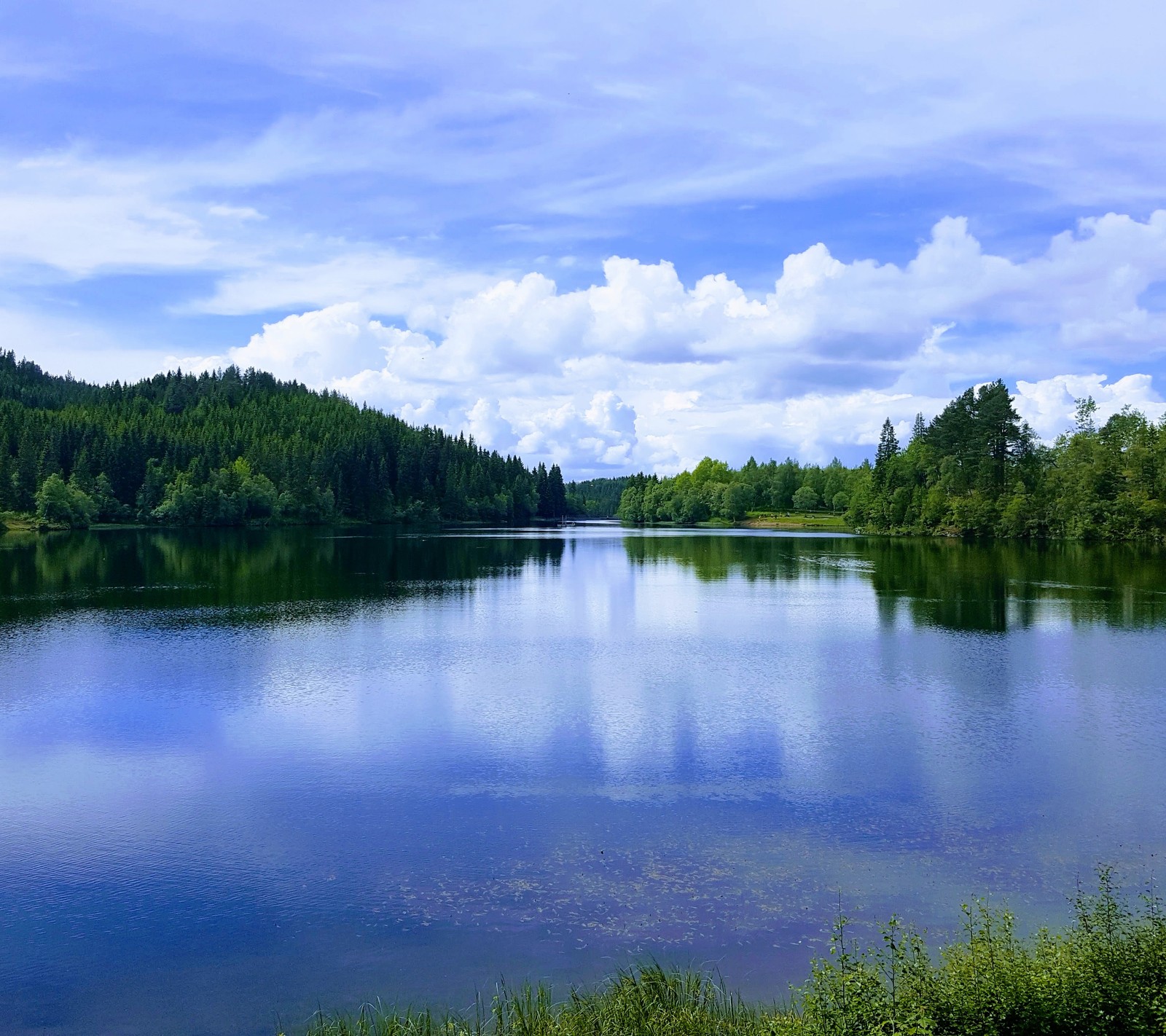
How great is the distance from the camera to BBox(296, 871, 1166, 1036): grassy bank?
30.5 ft

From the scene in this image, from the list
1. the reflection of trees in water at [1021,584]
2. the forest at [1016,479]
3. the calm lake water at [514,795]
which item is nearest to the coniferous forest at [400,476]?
the forest at [1016,479]

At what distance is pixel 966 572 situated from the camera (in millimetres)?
70688

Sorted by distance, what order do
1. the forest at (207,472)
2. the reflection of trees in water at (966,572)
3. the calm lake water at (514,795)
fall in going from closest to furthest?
the calm lake water at (514,795) → the reflection of trees in water at (966,572) → the forest at (207,472)

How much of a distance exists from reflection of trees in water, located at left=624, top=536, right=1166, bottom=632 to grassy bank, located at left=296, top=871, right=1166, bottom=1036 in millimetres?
33832

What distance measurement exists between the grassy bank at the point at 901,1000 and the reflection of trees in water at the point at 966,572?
1332 inches

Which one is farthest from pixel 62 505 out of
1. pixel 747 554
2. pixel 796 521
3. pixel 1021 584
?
pixel 796 521

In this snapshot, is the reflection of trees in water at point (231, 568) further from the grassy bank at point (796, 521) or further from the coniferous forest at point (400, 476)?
the grassy bank at point (796, 521)

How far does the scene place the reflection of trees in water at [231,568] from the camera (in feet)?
173

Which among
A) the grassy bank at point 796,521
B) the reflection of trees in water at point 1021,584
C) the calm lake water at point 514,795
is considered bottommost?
the calm lake water at point 514,795

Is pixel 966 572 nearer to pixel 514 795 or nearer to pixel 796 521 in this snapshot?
pixel 514 795

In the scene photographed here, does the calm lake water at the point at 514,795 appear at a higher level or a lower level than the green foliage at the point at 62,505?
lower

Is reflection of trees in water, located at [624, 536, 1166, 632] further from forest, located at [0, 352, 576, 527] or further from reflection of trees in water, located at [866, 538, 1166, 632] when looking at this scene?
forest, located at [0, 352, 576, 527]

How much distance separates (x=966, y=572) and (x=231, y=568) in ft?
193

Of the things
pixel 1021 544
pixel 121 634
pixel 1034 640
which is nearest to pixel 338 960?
pixel 121 634
